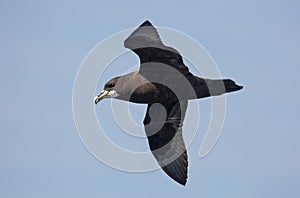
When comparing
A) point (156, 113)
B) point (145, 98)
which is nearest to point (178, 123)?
point (156, 113)

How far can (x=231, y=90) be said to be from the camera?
18391mm

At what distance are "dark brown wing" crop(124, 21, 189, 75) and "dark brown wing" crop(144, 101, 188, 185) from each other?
7.84 feet

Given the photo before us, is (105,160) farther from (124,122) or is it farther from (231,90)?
(231,90)

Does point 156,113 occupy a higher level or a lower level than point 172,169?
higher

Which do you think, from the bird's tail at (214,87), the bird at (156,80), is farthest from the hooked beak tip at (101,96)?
the bird's tail at (214,87)

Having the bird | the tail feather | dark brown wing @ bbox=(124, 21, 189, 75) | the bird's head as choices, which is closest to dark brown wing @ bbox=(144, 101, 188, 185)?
the bird

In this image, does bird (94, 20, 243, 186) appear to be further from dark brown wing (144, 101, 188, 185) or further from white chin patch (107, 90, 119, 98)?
dark brown wing (144, 101, 188, 185)

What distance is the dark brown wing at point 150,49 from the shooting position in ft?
57.9

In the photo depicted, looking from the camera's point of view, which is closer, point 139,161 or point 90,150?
point 90,150

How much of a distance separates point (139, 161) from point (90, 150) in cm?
191

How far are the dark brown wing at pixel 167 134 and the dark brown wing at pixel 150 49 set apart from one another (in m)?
2.39

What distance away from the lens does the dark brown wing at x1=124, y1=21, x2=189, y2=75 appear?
57.9 ft

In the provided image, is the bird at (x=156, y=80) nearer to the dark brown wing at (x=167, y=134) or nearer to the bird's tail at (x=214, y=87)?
the bird's tail at (x=214, y=87)

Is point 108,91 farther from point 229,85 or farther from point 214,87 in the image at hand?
point 229,85
